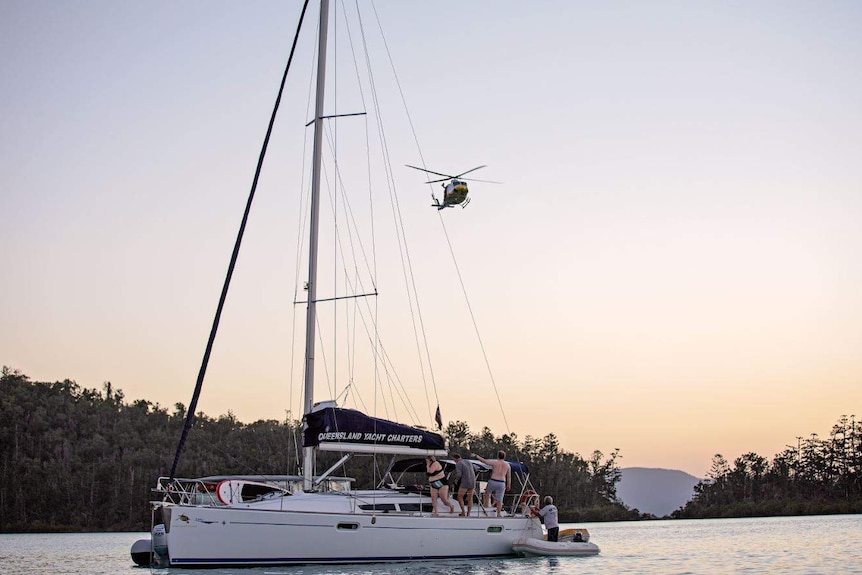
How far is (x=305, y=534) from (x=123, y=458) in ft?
214

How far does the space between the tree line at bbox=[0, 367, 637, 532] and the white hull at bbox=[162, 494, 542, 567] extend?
43431 mm

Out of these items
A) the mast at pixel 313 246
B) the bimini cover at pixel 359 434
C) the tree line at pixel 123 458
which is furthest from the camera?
the tree line at pixel 123 458

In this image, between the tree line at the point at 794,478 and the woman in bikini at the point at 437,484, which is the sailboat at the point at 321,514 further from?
the tree line at the point at 794,478

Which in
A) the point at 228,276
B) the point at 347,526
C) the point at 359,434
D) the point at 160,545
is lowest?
the point at 160,545

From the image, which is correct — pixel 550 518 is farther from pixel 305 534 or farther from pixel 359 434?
pixel 305 534

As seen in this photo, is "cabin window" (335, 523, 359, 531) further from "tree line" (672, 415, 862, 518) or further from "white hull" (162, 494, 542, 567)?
"tree line" (672, 415, 862, 518)

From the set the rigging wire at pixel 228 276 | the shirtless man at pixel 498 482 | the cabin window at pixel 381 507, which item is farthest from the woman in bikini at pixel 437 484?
the rigging wire at pixel 228 276

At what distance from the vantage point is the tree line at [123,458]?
2928 inches

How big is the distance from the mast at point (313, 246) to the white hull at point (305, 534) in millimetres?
1352

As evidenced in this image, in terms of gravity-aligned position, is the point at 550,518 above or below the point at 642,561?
above

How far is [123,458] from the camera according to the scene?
8031 cm

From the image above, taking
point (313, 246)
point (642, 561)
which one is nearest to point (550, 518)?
point (642, 561)

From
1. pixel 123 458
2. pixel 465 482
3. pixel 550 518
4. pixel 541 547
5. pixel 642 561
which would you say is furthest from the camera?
pixel 123 458

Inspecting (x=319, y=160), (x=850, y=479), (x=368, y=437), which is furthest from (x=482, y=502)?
(x=850, y=479)
